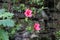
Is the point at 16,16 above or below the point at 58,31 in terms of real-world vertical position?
above

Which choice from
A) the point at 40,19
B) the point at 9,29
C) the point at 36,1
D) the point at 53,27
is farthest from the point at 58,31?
the point at 9,29

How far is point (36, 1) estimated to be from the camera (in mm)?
3799

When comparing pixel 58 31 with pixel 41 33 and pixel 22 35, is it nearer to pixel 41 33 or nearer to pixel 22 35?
pixel 41 33

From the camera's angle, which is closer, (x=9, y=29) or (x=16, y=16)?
(x=9, y=29)

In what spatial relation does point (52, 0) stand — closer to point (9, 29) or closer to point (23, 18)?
point (23, 18)

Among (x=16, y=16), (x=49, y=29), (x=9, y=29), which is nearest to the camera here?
(x=9, y=29)

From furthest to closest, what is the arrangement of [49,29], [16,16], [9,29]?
[49,29] → [16,16] → [9,29]

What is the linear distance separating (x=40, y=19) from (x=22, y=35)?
538mm

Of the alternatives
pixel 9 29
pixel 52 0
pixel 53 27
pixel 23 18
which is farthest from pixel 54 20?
pixel 9 29

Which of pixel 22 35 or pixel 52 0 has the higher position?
pixel 52 0

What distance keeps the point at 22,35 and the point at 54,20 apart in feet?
2.71

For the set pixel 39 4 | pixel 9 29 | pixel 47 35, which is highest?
pixel 39 4

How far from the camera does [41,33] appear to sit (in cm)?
373

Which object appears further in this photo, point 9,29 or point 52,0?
point 52,0
